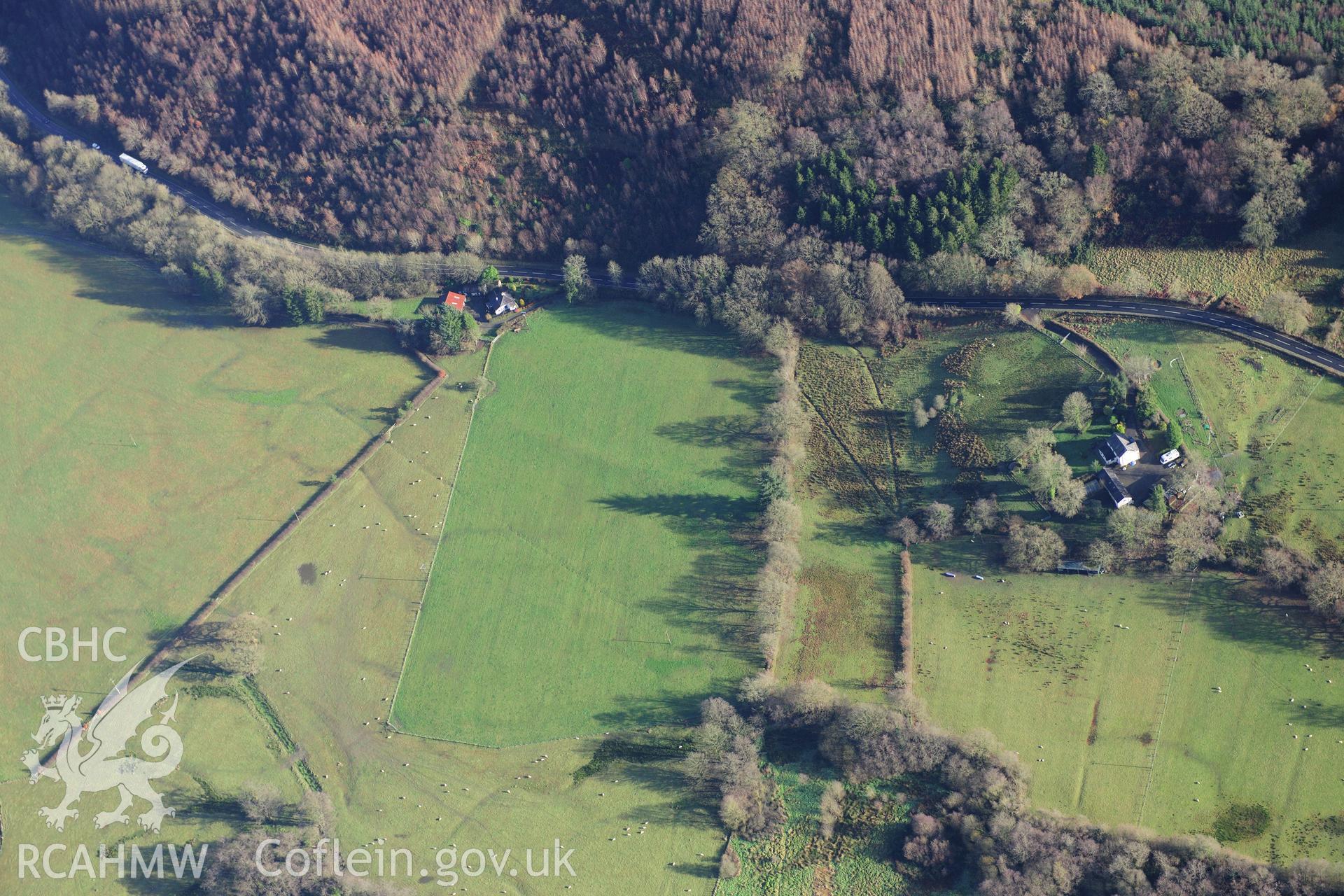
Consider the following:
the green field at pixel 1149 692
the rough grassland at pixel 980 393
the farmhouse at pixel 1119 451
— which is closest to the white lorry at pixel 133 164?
the rough grassland at pixel 980 393

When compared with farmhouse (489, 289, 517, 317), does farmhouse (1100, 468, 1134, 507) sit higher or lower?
lower

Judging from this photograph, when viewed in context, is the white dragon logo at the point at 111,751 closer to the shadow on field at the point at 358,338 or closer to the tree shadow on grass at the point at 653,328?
the shadow on field at the point at 358,338

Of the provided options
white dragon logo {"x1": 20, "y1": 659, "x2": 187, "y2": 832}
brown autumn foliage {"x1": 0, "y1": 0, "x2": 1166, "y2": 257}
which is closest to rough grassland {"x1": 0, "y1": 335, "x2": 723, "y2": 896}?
white dragon logo {"x1": 20, "y1": 659, "x2": 187, "y2": 832}

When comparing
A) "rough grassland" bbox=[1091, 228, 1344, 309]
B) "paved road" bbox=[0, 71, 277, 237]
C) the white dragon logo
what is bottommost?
the white dragon logo

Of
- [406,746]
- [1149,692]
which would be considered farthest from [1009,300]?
[406,746]

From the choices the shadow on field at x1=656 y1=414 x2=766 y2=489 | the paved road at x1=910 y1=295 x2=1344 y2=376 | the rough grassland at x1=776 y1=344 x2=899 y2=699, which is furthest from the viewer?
the shadow on field at x1=656 y1=414 x2=766 y2=489

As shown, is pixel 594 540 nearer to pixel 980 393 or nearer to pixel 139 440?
pixel 980 393

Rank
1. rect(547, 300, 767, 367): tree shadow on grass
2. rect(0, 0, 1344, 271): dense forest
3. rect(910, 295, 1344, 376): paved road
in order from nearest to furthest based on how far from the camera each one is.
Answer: rect(910, 295, 1344, 376): paved road < rect(0, 0, 1344, 271): dense forest < rect(547, 300, 767, 367): tree shadow on grass

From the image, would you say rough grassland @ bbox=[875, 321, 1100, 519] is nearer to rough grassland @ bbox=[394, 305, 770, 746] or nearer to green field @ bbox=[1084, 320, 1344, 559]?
A: green field @ bbox=[1084, 320, 1344, 559]

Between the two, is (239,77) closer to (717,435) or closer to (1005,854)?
(717,435)
